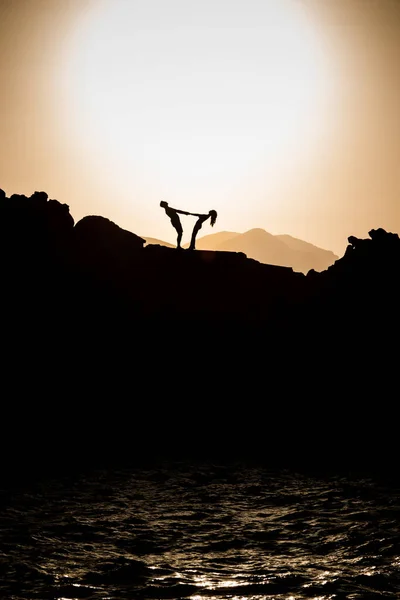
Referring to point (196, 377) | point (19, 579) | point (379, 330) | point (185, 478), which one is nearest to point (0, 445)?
point (185, 478)

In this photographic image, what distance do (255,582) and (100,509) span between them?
6.67 meters

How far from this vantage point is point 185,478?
20594 mm

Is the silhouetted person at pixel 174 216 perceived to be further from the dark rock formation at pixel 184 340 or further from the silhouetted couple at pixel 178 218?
the dark rock formation at pixel 184 340

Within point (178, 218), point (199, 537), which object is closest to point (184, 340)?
point (178, 218)

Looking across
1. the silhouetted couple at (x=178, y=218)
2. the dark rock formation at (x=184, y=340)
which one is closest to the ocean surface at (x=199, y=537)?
the dark rock formation at (x=184, y=340)

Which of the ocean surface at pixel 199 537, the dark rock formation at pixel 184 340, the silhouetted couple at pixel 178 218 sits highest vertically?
the silhouetted couple at pixel 178 218

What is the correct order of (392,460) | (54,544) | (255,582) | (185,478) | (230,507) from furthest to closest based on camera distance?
(392,460), (185,478), (230,507), (54,544), (255,582)

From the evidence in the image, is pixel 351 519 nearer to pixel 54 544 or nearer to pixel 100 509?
pixel 100 509

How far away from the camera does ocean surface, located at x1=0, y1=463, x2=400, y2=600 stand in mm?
10922

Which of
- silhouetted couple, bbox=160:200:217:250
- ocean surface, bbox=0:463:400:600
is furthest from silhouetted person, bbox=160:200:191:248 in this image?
ocean surface, bbox=0:463:400:600

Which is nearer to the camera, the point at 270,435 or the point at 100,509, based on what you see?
the point at 100,509

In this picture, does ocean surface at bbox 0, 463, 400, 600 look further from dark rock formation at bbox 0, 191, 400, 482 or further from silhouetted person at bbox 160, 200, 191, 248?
silhouetted person at bbox 160, 200, 191, 248

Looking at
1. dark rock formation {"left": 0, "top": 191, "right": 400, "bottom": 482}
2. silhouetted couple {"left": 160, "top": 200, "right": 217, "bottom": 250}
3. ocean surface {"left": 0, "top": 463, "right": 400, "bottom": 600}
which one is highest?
silhouetted couple {"left": 160, "top": 200, "right": 217, "bottom": 250}

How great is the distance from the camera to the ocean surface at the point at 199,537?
10922 mm
